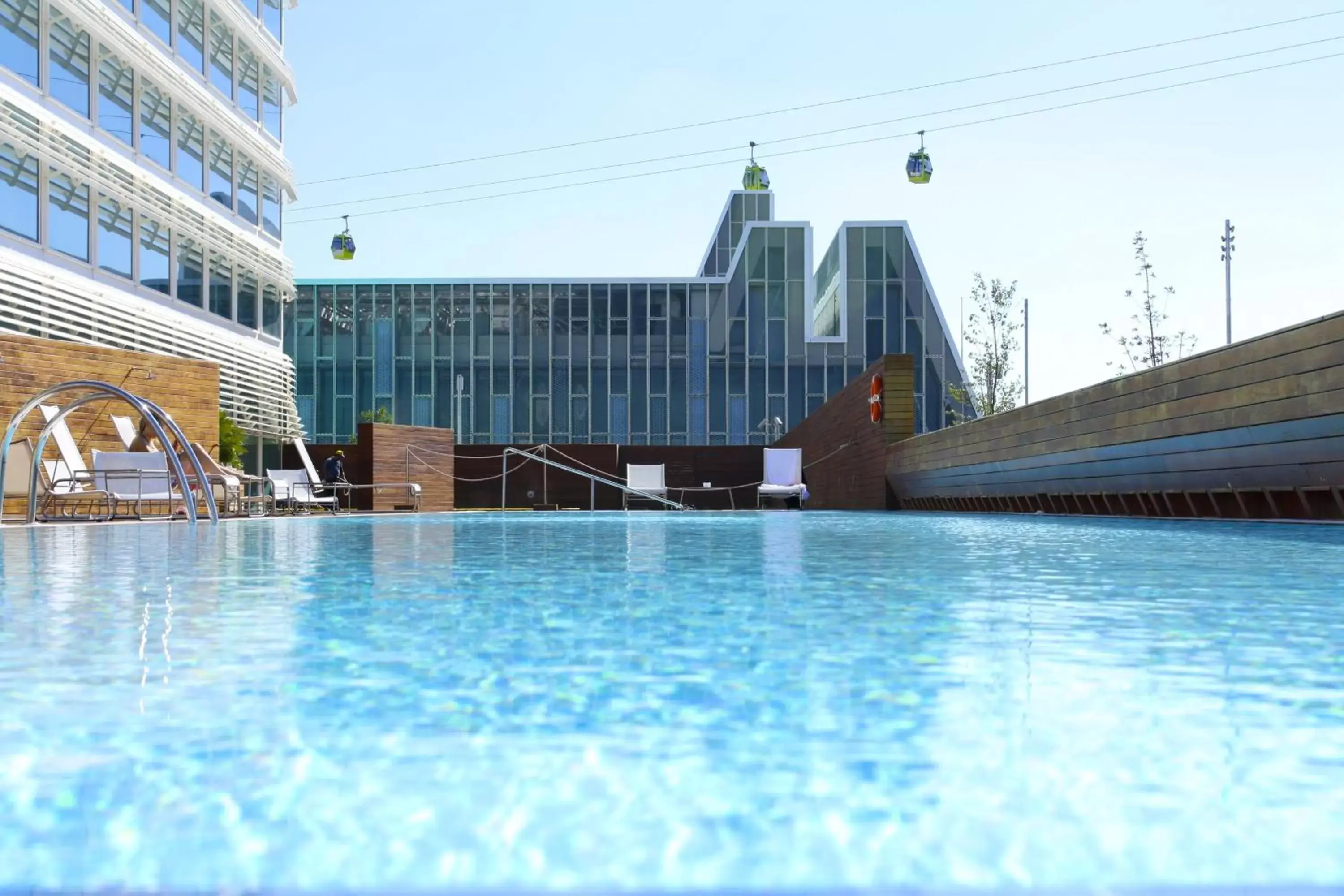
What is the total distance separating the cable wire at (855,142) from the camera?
25562mm

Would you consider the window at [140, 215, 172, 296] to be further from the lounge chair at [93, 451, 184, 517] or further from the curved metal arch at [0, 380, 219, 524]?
the curved metal arch at [0, 380, 219, 524]

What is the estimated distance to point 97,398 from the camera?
12.7m

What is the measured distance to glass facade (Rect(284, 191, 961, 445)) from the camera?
125 feet

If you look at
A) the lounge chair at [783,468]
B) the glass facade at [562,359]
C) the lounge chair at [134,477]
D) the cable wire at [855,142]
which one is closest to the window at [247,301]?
the cable wire at [855,142]

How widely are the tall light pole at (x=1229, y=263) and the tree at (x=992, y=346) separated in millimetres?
5789

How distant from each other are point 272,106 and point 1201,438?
25.5 meters

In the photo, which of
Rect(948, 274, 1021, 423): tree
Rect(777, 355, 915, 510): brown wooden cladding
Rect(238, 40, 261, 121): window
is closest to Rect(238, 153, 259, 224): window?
Rect(238, 40, 261, 121): window

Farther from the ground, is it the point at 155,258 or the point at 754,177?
the point at 754,177

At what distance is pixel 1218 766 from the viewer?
5.90 feet

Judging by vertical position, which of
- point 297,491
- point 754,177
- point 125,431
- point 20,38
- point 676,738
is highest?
point 754,177

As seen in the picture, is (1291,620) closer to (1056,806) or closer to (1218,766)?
(1218,766)

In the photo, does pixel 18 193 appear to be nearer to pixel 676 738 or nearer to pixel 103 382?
pixel 103 382

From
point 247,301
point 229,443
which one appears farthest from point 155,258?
point 247,301

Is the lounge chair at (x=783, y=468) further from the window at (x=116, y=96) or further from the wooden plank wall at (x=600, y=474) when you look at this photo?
the window at (x=116, y=96)
